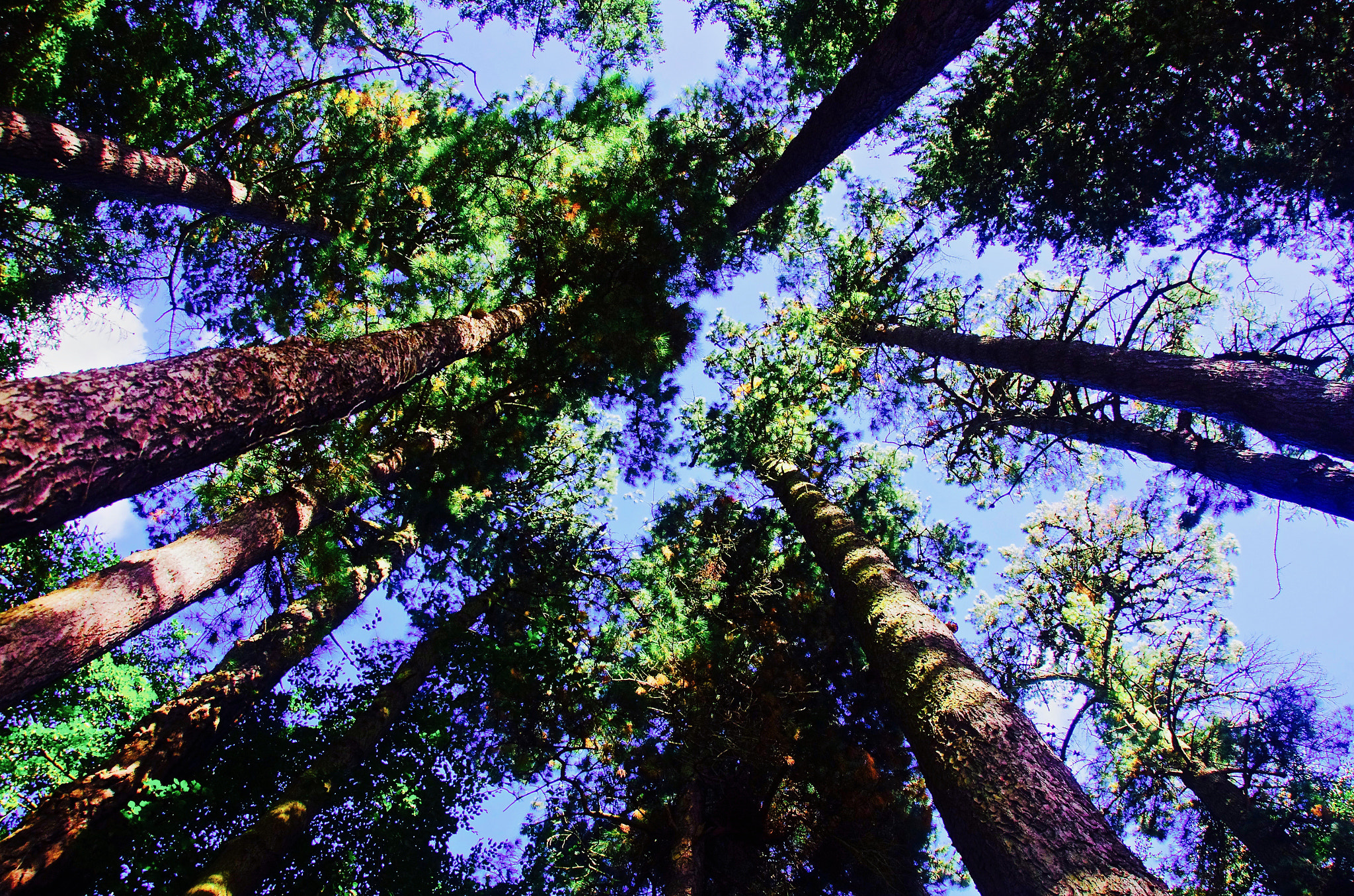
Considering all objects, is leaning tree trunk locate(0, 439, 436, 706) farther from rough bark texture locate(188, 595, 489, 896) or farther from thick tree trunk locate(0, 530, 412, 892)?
rough bark texture locate(188, 595, 489, 896)

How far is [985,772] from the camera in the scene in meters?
3.48

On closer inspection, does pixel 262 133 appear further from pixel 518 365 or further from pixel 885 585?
pixel 885 585

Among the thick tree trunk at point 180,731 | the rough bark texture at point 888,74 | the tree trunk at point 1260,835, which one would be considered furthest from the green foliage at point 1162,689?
the thick tree trunk at point 180,731

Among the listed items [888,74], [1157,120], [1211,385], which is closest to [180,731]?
[888,74]

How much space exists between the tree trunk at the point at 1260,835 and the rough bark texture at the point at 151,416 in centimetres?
1048

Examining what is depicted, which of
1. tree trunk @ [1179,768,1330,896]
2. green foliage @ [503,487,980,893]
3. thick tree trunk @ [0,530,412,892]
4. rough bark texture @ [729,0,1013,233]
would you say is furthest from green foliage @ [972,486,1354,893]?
thick tree trunk @ [0,530,412,892]

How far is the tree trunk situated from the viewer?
5461mm

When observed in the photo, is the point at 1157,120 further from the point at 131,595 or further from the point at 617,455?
the point at 131,595

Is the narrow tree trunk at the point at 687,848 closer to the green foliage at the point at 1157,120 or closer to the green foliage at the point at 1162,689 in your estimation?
the green foliage at the point at 1162,689

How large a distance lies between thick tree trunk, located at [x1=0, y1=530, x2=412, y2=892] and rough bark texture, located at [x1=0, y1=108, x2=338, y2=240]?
15.4 ft

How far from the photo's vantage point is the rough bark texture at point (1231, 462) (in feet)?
16.6

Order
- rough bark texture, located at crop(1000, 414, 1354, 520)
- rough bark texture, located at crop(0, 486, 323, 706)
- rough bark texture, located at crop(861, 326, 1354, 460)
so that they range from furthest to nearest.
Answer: rough bark texture, located at crop(1000, 414, 1354, 520) < rough bark texture, located at crop(861, 326, 1354, 460) < rough bark texture, located at crop(0, 486, 323, 706)

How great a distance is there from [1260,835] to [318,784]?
37.5 feet

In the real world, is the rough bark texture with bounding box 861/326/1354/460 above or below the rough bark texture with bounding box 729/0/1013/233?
below
